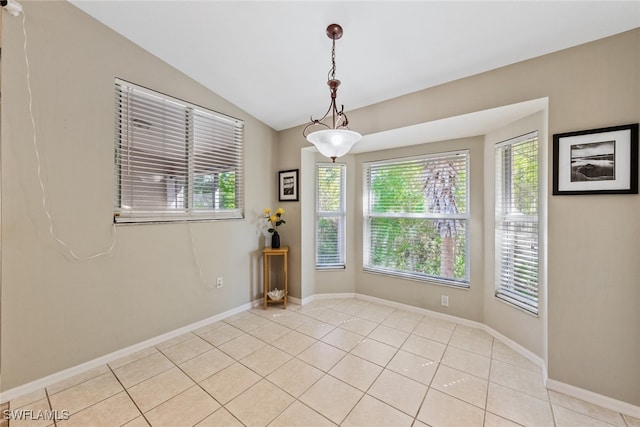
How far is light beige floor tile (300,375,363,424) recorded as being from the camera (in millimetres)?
1676

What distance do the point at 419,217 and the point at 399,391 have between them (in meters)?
2.01

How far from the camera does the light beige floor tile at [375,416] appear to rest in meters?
1.58

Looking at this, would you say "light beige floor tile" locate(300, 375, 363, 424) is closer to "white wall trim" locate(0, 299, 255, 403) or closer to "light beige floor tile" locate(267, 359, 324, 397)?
"light beige floor tile" locate(267, 359, 324, 397)

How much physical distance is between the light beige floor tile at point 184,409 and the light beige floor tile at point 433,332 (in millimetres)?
2047

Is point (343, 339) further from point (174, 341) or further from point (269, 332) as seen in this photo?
point (174, 341)

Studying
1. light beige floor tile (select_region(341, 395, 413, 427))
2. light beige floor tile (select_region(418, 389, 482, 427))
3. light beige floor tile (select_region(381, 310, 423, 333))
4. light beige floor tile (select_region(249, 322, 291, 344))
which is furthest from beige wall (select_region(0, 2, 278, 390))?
light beige floor tile (select_region(418, 389, 482, 427))

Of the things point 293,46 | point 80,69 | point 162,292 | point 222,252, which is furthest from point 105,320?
point 293,46

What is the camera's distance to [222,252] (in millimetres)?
3133

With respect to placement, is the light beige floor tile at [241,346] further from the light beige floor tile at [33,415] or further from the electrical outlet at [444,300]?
the electrical outlet at [444,300]

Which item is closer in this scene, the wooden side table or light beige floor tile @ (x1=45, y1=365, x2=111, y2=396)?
light beige floor tile @ (x1=45, y1=365, x2=111, y2=396)

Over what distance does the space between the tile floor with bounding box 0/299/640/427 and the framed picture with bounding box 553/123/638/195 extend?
1.50 metres

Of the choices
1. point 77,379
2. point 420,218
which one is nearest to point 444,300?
point 420,218

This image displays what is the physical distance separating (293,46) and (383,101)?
3.65 ft

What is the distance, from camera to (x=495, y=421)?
5.25 ft
